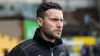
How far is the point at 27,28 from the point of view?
17.0 meters

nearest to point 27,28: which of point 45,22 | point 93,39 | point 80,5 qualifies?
point 45,22

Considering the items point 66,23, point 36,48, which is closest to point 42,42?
point 36,48

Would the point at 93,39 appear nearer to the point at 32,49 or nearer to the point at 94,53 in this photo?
the point at 94,53

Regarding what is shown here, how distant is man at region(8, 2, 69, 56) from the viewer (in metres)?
5.07

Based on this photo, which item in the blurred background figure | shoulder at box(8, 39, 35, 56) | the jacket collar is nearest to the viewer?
shoulder at box(8, 39, 35, 56)

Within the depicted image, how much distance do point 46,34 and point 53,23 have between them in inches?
5.6

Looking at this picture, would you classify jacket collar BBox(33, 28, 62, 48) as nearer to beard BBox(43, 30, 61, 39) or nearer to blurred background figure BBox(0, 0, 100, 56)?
beard BBox(43, 30, 61, 39)

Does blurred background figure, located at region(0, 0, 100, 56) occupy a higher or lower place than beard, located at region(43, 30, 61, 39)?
lower

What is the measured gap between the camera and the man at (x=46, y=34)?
16.6 feet

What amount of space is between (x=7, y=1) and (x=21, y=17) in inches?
64.9

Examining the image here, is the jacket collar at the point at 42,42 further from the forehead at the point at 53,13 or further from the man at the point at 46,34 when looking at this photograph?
the forehead at the point at 53,13

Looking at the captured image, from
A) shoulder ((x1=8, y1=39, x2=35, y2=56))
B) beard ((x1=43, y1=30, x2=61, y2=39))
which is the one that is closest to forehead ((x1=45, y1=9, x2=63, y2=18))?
beard ((x1=43, y1=30, x2=61, y2=39))

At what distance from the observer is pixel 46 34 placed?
514cm

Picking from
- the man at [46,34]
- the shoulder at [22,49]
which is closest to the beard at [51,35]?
the man at [46,34]
